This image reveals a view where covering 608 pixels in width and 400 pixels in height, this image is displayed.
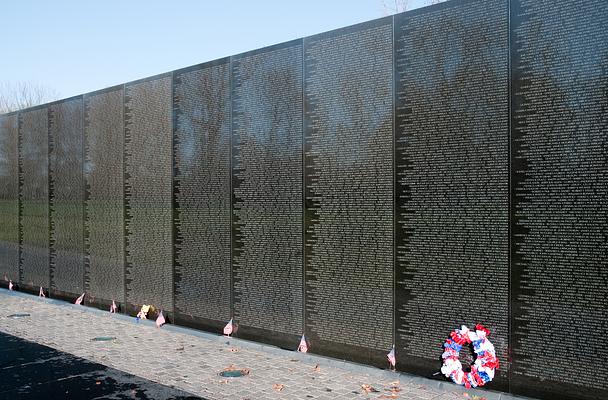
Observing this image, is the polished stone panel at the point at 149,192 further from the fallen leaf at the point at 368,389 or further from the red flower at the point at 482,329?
the red flower at the point at 482,329

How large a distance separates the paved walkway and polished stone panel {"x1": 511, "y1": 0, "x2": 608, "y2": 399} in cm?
77

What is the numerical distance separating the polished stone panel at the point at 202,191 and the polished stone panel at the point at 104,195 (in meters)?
1.75

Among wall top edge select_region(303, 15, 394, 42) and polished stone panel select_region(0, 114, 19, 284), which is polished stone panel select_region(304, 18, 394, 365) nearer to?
wall top edge select_region(303, 15, 394, 42)

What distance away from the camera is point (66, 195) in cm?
1271

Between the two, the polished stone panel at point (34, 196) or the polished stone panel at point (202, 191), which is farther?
the polished stone panel at point (34, 196)

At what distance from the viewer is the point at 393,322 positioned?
7121mm

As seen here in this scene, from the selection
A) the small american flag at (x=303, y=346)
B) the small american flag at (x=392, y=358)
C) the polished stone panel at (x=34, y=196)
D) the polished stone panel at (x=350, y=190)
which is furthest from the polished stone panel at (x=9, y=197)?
the small american flag at (x=392, y=358)

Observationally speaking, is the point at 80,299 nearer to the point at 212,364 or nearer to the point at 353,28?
the point at 212,364

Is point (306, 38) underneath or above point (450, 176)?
above

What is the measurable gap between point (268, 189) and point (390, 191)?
2118 millimetres

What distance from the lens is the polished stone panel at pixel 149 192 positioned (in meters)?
10.3

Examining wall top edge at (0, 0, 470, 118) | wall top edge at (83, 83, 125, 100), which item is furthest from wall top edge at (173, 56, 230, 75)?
wall top edge at (83, 83, 125, 100)

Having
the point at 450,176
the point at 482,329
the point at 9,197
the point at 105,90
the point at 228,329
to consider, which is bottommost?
the point at 228,329

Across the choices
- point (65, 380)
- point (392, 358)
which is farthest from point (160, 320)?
point (392, 358)
